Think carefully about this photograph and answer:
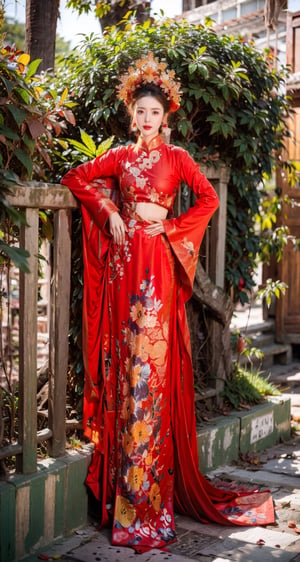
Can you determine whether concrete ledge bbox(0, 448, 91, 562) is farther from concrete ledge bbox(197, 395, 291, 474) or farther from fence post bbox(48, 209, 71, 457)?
concrete ledge bbox(197, 395, 291, 474)

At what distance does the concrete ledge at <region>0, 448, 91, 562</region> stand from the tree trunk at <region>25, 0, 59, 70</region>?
3.40m

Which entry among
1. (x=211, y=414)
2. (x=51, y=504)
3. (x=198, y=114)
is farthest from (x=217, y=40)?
(x=51, y=504)

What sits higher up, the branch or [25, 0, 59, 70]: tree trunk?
[25, 0, 59, 70]: tree trunk

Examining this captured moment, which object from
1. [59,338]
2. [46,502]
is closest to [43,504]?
[46,502]

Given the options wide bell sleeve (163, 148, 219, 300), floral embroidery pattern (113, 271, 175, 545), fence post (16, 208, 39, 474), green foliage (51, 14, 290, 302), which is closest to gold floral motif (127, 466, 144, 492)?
floral embroidery pattern (113, 271, 175, 545)

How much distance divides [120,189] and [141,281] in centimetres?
46

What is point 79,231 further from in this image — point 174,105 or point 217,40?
point 217,40

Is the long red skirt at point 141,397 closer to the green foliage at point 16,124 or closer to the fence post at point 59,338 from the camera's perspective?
the fence post at point 59,338

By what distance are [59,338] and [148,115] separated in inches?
43.8

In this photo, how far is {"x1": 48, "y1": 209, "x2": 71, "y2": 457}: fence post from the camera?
11.4ft

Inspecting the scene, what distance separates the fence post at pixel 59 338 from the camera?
346cm

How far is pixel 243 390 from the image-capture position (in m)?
4.95

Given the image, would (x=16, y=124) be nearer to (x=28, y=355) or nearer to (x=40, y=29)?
(x=28, y=355)

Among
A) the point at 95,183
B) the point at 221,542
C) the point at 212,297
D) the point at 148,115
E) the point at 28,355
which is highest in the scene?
the point at 148,115
